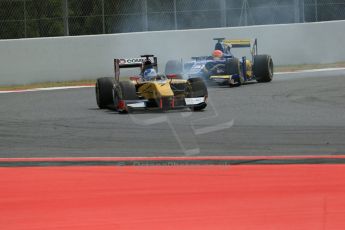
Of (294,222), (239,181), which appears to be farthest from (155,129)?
(294,222)

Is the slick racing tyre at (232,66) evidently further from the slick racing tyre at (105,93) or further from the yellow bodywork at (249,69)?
the slick racing tyre at (105,93)

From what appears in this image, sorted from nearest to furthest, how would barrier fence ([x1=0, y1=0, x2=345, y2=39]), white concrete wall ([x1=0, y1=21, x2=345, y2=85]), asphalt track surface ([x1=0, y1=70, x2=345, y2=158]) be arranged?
asphalt track surface ([x1=0, y1=70, x2=345, y2=158]) → white concrete wall ([x1=0, y1=21, x2=345, y2=85]) → barrier fence ([x1=0, y1=0, x2=345, y2=39])

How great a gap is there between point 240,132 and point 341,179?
383 cm

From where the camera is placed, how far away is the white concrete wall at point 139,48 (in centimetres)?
2131

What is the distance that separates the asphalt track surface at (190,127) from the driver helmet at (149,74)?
34.9 inches

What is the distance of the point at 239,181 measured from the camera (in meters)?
6.63

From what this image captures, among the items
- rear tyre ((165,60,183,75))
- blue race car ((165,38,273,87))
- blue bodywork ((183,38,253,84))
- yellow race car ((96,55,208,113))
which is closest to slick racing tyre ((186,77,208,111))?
yellow race car ((96,55,208,113))

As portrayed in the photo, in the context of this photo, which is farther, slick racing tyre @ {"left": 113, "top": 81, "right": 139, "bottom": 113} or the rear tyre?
the rear tyre

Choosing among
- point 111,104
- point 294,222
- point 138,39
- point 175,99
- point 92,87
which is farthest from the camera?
point 138,39

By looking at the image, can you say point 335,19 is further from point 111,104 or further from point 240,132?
point 240,132

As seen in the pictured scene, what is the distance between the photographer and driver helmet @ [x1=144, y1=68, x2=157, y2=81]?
1373cm

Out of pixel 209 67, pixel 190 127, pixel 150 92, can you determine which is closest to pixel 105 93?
pixel 150 92

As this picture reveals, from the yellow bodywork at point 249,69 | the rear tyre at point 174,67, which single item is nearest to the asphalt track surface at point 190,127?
the rear tyre at point 174,67

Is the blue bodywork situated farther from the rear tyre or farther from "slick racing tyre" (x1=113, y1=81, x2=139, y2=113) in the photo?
"slick racing tyre" (x1=113, y1=81, x2=139, y2=113)
